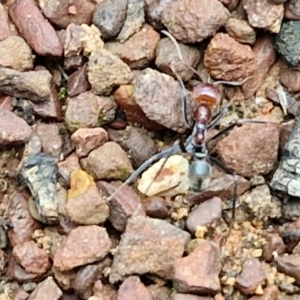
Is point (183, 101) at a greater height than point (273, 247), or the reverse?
point (183, 101)

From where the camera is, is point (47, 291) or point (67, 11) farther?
point (67, 11)

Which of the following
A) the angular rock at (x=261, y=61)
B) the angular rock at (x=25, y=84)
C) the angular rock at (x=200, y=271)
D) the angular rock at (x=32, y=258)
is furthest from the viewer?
the angular rock at (x=261, y=61)

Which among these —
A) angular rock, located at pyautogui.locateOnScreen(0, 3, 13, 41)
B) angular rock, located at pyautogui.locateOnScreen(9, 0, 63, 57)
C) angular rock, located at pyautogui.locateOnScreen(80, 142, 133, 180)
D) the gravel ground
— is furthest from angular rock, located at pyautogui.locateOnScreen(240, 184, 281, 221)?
angular rock, located at pyautogui.locateOnScreen(0, 3, 13, 41)

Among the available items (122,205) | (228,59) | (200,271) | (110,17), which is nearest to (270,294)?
(200,271)

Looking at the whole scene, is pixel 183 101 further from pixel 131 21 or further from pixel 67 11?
pixel 67 11

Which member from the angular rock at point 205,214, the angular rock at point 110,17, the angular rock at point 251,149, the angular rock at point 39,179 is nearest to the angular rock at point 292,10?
the angular rock at point 251,149

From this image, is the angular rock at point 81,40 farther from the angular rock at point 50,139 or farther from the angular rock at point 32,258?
the angular rock at point 32,258

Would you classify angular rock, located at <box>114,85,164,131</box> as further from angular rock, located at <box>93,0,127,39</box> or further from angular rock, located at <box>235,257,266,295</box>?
angular rock, located at <box>235,257,266,295</box>
